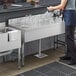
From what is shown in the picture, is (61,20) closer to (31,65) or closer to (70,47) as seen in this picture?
(70,47)

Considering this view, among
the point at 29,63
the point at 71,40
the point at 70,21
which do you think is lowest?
the point at 29,63

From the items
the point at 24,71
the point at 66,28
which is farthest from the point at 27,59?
the point at 66,28

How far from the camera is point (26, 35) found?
368 cm

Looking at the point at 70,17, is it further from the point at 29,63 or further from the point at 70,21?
the point at 29,63

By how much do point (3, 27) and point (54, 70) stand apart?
1061 mm

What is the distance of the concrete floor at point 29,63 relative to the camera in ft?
12.2

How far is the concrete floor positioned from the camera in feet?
12.2

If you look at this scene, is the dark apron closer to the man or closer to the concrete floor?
the man

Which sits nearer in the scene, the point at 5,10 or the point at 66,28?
the point at 5,10

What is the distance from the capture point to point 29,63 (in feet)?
13.4

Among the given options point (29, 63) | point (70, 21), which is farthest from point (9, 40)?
point (70, 21)

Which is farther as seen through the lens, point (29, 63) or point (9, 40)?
point (29, 63)

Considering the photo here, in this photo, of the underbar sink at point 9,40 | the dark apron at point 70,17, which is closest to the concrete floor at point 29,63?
the underbar sink at point 9,40

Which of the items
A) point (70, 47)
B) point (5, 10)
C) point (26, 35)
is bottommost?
point (70, 47)
